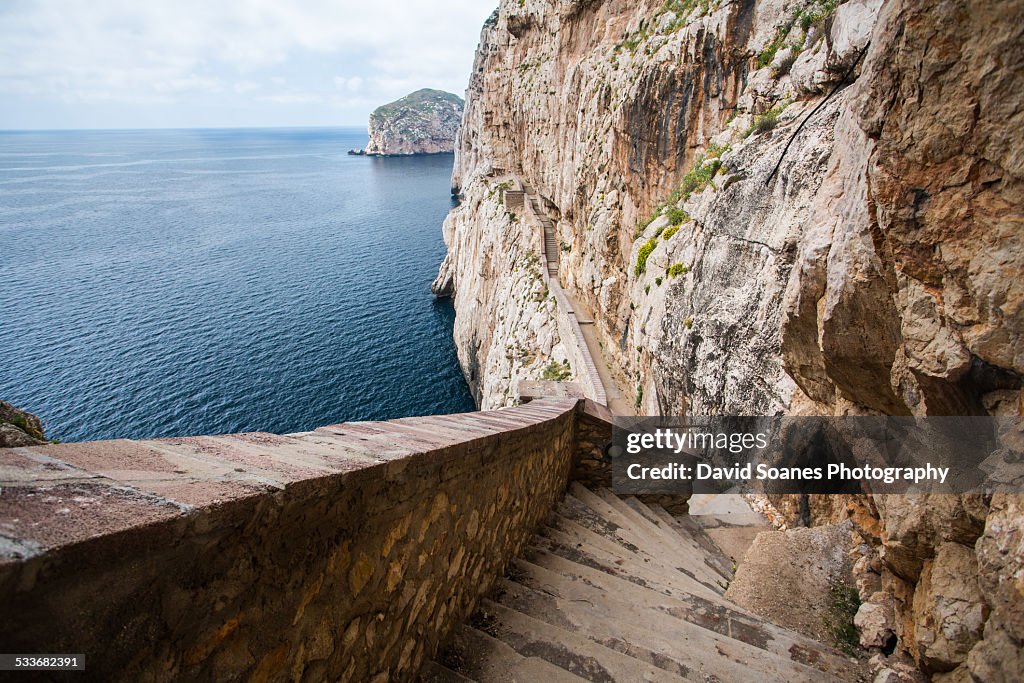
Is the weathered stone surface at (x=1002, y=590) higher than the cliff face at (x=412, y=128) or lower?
lower

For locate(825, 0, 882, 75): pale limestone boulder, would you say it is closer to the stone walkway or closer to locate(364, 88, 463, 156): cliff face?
the stone walkway

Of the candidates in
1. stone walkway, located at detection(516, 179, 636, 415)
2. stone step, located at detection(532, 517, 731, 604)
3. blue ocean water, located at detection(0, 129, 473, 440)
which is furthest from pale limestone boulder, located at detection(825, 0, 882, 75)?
blue ocean water, located at detection(0, 129, 473, 440)

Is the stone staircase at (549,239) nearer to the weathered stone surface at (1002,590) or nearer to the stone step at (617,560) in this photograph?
the stone step at (617,560)

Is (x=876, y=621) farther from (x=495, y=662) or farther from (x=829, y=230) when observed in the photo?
(x=829, y=230)

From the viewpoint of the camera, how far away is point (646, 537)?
7.09 m

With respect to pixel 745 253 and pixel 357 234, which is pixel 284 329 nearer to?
pixel 357 234

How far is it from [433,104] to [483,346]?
520ft

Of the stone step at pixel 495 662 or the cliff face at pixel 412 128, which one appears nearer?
the stone step at pixel 495 662

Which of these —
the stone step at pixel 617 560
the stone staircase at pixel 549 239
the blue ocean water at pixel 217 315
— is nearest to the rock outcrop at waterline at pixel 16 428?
the stone step at pixel 617 560

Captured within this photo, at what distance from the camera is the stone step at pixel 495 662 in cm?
360

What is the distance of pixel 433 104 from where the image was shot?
173m

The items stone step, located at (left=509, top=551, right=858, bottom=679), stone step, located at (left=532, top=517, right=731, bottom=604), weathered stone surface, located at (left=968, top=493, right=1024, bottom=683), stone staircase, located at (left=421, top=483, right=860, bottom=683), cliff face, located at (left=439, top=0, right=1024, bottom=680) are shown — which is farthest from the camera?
stone step, located at (left=532, top=517, right=731, bottom=604)

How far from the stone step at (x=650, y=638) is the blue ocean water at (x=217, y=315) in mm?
29338

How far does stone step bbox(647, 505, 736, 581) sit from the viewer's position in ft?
25.5
